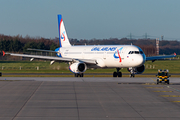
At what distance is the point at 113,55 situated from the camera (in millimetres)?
42594

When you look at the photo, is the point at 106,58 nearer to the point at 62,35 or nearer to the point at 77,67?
the point at 77,67

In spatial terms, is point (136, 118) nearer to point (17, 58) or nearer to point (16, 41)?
point (17, 58)

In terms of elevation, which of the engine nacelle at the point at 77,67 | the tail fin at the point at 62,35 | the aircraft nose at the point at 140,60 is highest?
the tail fin at the point at 62,35

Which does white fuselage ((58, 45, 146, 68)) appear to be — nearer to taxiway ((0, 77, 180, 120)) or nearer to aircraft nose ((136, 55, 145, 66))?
aircraft nose ((136, 55, 145, 66))

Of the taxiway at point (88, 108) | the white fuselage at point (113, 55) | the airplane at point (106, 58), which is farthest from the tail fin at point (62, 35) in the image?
the taxiway at point (88, 108)

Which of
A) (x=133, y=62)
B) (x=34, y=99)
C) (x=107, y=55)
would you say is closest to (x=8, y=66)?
(x=107, y=55)

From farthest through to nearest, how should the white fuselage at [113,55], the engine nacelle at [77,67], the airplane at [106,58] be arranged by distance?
the engine nacelle at [77,67]
the airplane at [106,58]
the white fuselage at [113,55]

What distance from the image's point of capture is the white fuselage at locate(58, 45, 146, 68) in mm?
40062

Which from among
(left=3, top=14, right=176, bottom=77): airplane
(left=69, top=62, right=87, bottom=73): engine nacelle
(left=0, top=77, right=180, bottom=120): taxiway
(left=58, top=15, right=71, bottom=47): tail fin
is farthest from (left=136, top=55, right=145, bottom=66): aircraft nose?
(left=58, top=15, right=71, bottom=47): tail fin

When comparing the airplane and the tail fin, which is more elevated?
the tail fin

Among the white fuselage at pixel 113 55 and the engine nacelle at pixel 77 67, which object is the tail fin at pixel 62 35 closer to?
the white fuselage at pixel 113 55

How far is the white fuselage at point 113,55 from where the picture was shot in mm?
40062

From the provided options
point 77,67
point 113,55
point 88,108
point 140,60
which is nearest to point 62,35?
point 77,67

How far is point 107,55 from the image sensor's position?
143 ft
